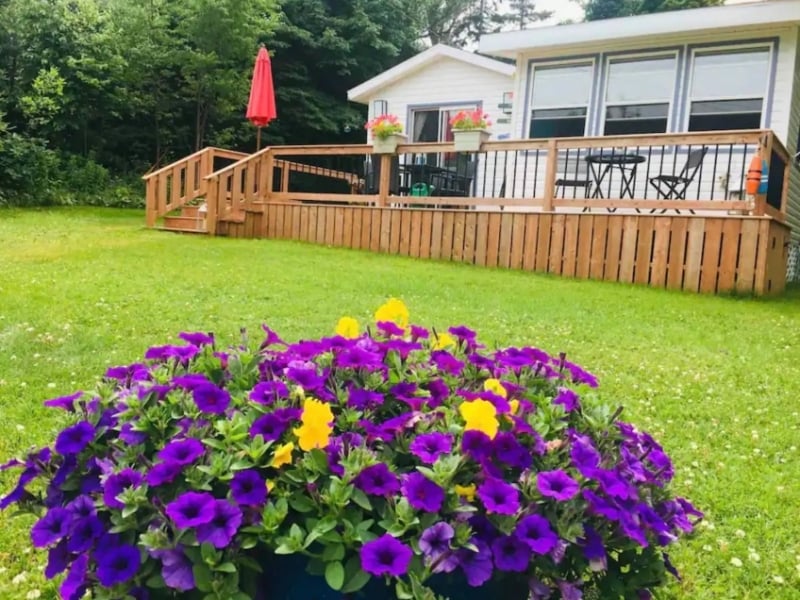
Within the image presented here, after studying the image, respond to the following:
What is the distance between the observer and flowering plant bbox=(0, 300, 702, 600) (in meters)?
1.07

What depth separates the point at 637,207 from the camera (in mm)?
7590

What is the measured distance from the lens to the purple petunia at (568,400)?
1458 mm

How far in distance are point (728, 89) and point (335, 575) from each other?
10.4 meters

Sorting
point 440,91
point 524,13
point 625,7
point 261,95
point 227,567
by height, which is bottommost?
point 227,567

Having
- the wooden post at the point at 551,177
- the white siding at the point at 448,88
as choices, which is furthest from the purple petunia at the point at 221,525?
the white siding at the point at 448,88

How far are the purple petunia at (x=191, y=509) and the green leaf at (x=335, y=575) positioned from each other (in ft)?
0.65

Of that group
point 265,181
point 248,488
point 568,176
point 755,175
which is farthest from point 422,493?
point 265,181

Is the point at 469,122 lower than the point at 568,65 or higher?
lower

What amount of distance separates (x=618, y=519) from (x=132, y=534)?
80 cm

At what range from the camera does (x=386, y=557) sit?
1049 mm

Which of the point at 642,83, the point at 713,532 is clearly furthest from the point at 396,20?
the point at 713,532

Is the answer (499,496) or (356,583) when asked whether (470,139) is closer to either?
(499,496)

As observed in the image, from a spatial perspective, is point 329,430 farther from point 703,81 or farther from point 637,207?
point 703,81

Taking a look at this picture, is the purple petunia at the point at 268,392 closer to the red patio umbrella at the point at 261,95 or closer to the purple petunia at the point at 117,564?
the purple petunia at the point at 117,564
